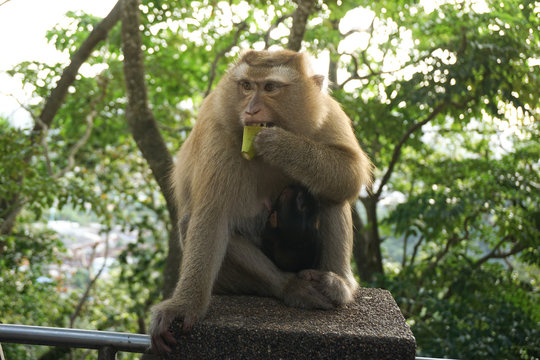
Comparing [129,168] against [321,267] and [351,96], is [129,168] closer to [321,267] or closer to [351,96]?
[351,96]

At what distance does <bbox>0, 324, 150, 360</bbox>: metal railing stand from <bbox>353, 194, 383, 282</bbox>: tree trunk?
5164mm

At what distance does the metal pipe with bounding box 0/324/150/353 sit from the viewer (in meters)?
1.72

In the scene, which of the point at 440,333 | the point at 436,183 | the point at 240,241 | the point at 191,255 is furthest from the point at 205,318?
the point at 436,183

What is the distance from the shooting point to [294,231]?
2.33m

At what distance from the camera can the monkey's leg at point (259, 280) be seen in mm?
2277

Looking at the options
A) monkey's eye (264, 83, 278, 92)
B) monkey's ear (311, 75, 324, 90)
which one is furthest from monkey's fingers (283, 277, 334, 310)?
monkey's ear (311, 75, 324, 90)

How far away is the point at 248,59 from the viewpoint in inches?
101

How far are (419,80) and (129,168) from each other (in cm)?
406

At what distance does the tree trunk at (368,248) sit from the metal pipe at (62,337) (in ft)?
17.0

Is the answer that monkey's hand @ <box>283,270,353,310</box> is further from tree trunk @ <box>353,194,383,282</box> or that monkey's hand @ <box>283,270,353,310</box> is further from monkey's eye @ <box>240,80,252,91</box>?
tree trunk @ <box>353,194,383,282</box>

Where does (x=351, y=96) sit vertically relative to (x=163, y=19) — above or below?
below

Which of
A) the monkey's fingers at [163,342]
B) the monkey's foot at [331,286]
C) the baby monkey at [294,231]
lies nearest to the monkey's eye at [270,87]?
the baby monkey at [294,231]

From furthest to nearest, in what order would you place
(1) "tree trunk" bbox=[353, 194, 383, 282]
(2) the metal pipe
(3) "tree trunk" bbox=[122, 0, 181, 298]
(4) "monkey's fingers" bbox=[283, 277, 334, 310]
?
1. (1) "tree trunk" bbox=[353, 194, 383, 282]
2. (3) "tree trunk" bbox=[122, 0, 181, 298]
3. (4) "monkey's fingers" bbox=[283, 277, 334, 310]
4. (2) the metal pipe

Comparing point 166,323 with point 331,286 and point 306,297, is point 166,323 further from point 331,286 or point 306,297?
point 331,286
